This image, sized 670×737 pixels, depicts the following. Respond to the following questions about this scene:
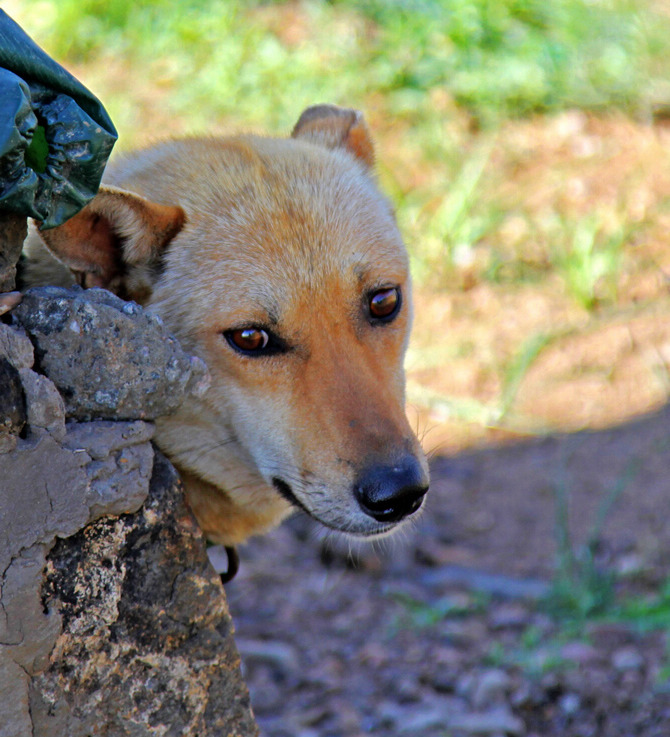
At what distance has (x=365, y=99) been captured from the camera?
27.0 feet

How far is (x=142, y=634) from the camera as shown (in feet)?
7.59

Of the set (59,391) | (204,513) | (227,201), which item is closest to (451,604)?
(204,513)

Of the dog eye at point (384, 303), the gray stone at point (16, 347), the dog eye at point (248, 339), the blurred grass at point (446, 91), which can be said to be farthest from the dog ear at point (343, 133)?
the blurred grass at point (446, 91)

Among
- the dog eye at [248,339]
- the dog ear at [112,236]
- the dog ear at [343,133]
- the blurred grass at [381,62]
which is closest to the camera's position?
the dog ear at [112,236]

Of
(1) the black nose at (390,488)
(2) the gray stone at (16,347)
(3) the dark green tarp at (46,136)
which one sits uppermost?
(3) the dark green tarp at (46,136)

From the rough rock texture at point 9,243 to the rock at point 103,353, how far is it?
7cm

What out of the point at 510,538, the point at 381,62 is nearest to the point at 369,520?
the point at 510,538

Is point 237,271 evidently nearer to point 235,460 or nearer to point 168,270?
point 168,270

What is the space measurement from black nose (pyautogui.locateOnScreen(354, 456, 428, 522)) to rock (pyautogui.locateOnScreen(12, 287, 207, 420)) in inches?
24.6

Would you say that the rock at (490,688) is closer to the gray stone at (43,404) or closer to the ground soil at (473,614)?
the ground soil at (473,614)

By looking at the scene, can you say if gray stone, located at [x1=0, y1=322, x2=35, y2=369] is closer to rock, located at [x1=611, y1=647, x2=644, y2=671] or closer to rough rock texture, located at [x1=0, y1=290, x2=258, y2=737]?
rough rock texture, located at [x1=0, y1=290, x2=258, y2=737]

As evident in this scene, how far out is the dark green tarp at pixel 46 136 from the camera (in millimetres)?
1986

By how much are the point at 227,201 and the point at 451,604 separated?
2.54m

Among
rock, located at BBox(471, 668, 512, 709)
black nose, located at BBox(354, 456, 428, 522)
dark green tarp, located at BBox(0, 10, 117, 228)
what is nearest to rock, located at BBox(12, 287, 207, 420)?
dark green tarp, located at BBox(0, 10, 117, 228)
